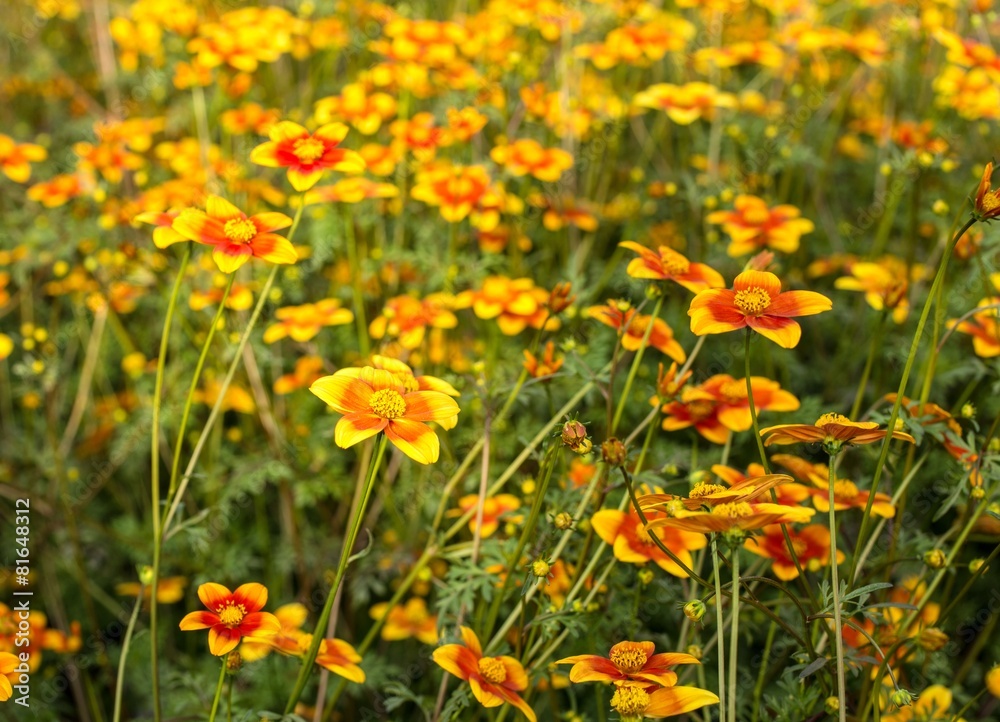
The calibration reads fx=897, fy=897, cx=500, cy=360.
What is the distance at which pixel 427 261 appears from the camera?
2.30 m

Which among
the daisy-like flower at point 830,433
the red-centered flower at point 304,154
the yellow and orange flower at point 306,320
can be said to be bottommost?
the yellow and orange flower at point 306,320

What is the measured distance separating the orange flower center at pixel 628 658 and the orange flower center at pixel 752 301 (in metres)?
0.49

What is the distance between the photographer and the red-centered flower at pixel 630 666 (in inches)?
46.3

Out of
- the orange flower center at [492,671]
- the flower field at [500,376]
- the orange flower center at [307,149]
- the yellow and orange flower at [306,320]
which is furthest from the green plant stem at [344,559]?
the yellow and orange flower at [306,320]

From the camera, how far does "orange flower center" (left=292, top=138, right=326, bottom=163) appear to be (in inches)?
61.2

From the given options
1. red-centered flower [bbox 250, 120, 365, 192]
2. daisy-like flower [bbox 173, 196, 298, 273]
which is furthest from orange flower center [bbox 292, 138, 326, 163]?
daisy-like flower [bbox 173, 196, 298, 273]

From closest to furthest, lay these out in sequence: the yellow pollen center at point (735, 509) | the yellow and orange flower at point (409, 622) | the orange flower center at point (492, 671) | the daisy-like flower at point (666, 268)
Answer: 1. the yellow pollen center at point (735, 509)
2. the orange flower center at point (492, 671)
3. the daisy-like flower at point (666, 268)
4. the yellow and orange flower at point (409, 622)

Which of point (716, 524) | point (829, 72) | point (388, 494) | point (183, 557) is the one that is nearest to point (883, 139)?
point (829, 72)

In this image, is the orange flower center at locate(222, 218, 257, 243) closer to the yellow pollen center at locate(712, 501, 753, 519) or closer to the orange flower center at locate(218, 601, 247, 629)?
the orange flower center at locate(218, 601, 247, 629)

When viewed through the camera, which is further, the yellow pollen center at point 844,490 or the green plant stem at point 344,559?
the yellow pollen center at point 844,490

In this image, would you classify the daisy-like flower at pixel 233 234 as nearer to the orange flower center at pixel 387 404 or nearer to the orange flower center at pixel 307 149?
the orange flower center at pixel 307 149

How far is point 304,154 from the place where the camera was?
1.55m

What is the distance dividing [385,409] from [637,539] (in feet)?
1.47

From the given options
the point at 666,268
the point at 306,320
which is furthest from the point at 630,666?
the point at 306,320
